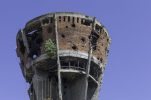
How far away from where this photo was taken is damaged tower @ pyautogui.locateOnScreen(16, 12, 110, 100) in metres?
40.9

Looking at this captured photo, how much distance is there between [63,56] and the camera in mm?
40781

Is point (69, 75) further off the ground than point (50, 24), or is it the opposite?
point (50, 24)

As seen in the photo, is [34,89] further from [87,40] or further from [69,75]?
[87,40]

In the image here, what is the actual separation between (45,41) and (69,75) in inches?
131

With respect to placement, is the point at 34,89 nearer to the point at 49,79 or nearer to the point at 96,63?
the point at 49,79

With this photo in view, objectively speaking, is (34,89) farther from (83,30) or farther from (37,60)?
(83,30)

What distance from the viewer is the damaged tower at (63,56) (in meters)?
40.9

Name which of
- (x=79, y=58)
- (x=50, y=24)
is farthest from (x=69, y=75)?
(x=50, y=24)

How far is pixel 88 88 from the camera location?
4247 cm

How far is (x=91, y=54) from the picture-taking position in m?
41.6

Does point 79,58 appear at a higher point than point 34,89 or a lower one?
higher

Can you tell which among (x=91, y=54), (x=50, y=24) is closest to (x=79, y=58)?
(x=91, y=54)

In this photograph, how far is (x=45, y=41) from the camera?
41688 millimetres

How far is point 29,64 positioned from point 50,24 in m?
3.64
